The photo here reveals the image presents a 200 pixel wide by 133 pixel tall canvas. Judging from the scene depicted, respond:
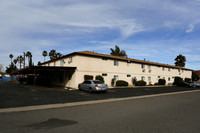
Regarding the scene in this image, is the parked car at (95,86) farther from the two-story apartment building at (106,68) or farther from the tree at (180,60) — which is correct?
the tree at (180,60)

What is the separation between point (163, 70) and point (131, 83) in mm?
14372

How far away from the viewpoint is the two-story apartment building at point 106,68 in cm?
2294

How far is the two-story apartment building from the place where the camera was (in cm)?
2294

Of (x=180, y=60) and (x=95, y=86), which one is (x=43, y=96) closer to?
(x=95, y=86)

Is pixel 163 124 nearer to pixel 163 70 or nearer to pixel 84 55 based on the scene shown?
pixel 84 55

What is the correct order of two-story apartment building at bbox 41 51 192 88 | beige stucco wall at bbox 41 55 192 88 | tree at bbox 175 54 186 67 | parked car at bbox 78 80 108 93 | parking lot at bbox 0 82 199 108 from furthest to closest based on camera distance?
tree at bbox 175 54 186 67
two-story apartment building at bbox 41 51 192 88
beige stucco wall at bbox 41 55 192 88
parked car at bbox 78 80 108 93
parking lot at bbox 0 82 199 108

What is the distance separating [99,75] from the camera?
2455 cm

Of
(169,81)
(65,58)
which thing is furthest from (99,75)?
(169,81)

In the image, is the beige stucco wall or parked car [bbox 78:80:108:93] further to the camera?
the beige stucco wall

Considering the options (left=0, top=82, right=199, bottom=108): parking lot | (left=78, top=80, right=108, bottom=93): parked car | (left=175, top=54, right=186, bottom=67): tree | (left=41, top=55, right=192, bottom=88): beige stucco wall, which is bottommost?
(left=0, top=82, right=199, bottom=108): parking lot

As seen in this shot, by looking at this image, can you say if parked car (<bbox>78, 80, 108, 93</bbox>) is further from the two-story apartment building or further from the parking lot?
the two-story apartment building

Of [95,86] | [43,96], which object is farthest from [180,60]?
[43,96]

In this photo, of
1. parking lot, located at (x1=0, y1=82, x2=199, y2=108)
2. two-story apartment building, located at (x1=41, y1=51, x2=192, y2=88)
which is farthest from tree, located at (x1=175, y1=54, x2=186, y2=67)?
parking lot, located at (x1=0, y1=82, x2=199, y2=108)

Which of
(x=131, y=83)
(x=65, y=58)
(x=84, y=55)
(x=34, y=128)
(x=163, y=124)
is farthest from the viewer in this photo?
(x=131, y=83)
